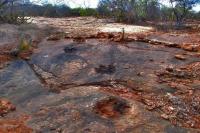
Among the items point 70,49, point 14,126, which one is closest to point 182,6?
point 70,49

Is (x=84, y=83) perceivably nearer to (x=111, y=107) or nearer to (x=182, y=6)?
(x=111, y=107)

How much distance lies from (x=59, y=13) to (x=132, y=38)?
33.1ft

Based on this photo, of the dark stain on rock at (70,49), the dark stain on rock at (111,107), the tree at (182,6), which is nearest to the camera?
the dark stain on rock at (111,107)

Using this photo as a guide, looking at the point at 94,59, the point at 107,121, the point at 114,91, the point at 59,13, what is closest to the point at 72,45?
the point at 94,59

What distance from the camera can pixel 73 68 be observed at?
7.48 m

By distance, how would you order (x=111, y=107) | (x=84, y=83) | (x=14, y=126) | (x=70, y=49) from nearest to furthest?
(x=14, y=126)
(x=111, y=107)
(x=84, y=83)
(x=70, y=49)

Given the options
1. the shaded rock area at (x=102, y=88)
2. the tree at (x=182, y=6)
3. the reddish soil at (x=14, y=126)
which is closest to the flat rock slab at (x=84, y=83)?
the shaded rock area at (x=102, y=88)

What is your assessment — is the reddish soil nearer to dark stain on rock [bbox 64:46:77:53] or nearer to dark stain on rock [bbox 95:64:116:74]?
dark stain on rock [bbox 95:64:116:74]

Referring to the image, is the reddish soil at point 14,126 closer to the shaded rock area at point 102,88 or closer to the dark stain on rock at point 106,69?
the shaded rock area at point 102,88

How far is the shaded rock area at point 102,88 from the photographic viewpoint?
545cm

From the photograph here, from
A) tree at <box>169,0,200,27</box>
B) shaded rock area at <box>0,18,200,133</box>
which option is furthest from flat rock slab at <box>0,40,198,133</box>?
tree at <box>169,0,200,27</box>

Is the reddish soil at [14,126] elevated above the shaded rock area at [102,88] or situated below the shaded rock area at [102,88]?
below

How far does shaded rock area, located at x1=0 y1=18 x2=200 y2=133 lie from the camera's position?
5.45 metres

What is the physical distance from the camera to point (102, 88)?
6461 millimetres
